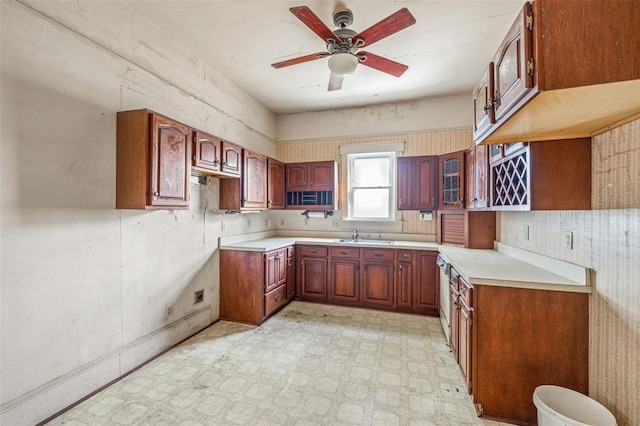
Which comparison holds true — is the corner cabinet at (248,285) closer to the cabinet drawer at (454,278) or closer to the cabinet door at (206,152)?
the cabinet door at (206,152)

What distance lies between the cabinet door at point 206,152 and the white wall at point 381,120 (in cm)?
215

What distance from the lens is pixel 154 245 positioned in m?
2.57

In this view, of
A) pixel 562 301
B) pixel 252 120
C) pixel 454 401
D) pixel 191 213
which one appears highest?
pixel 252 120

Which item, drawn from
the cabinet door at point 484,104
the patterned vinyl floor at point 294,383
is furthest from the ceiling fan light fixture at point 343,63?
the patterned vinyl floor at point 294,383

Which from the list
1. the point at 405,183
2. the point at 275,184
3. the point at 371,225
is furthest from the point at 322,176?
the point at 405,183

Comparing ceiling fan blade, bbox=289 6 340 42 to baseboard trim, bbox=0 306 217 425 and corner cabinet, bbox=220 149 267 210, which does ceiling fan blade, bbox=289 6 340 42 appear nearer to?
corner cabinet, bbox=220 149 267 210

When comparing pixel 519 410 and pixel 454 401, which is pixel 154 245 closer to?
pixel 454 401

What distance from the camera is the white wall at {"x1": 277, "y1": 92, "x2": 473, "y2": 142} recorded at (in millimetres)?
4027

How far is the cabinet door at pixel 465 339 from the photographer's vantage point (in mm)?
1965

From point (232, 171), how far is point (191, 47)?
1.37 meters

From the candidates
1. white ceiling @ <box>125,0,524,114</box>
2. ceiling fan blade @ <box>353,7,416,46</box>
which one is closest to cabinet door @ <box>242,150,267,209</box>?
white ceiling @ <box>125,0,524,114</box>

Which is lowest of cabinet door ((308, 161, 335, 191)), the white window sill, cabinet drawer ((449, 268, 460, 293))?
cabinet drawer ((449, 268, 460, 293))

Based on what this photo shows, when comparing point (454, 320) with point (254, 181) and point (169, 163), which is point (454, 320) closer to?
point (254, 181)

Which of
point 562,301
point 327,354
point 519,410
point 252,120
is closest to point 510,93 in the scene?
point 562,301
